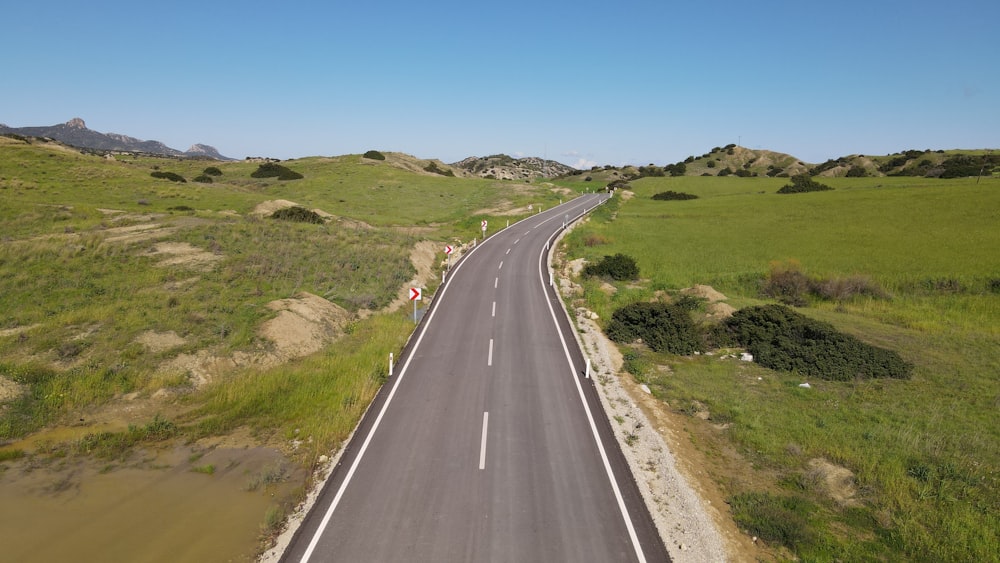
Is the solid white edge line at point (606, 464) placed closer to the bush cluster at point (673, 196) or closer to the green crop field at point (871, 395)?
the green crop field at point (871, 395)

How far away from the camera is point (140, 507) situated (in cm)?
1048

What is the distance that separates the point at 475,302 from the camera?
27.8 metres

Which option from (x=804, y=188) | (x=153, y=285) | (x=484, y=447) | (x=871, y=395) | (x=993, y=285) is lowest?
(x=484, y=447)

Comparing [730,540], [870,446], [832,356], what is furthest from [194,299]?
[832,356]

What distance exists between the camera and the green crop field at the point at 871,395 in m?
9.95

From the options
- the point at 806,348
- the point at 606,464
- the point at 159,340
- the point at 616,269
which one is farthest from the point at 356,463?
the point at 616,269

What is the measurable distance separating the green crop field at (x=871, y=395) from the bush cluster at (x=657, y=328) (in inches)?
32.0

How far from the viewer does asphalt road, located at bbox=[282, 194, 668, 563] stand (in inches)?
366

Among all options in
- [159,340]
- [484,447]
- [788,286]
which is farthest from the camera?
[788,286]

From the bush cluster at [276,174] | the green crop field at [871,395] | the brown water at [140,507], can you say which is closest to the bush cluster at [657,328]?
the green crop field at [871,395]

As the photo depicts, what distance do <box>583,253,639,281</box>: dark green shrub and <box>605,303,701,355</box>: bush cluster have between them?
30.2ft

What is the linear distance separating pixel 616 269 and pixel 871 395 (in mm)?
18969

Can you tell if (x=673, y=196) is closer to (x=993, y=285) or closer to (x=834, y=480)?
(x=993, y=285)

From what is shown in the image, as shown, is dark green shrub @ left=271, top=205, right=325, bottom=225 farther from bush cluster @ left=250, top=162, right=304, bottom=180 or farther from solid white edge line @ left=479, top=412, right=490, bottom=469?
bush cluster @ left=250, top=162, right=304, bottom=180
